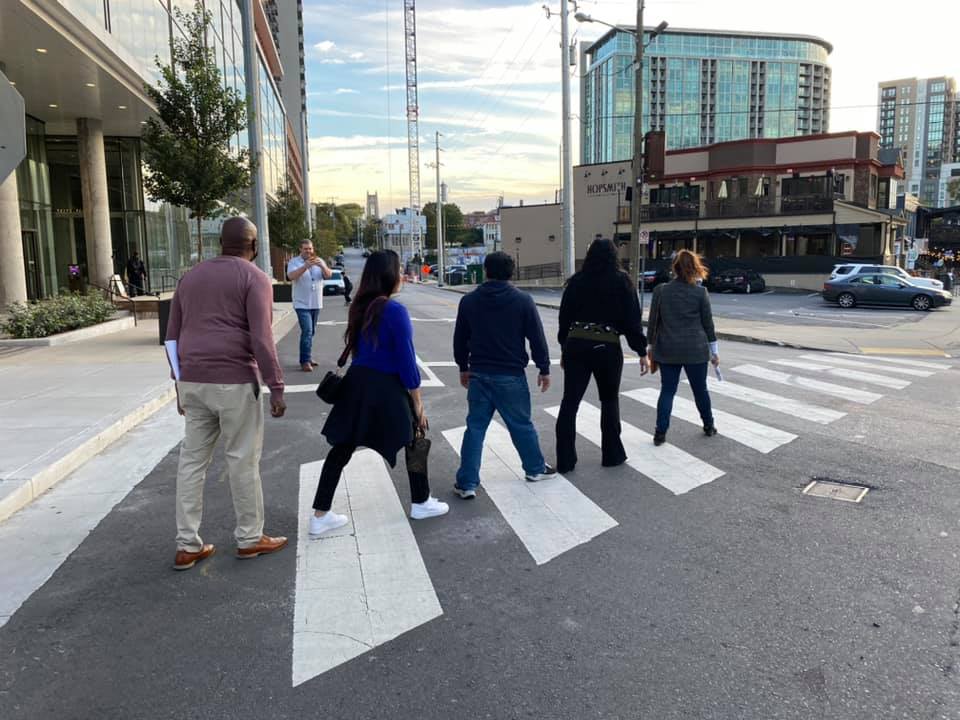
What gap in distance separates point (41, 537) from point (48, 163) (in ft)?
86.5

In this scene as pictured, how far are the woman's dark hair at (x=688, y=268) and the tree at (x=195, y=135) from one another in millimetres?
12142

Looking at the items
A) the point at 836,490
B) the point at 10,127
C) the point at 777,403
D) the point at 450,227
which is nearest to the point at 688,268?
the point at 836,490

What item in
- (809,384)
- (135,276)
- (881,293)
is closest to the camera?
(809,384)

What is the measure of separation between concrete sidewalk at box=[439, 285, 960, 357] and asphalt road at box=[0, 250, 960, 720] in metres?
11.2

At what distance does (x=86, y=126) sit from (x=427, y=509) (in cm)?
2357

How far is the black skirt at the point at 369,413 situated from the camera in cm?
462

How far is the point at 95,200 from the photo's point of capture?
23.6 meters

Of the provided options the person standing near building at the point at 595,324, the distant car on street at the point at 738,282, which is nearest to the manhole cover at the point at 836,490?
the person standing near building at the point at 595,324

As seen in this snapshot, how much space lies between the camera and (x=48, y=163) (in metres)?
26.2

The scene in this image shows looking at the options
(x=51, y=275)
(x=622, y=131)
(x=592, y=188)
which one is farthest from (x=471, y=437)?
(x=622, y=131)

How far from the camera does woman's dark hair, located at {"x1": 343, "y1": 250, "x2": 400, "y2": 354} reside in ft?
15.2

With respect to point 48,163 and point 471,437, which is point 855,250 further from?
point 471,437

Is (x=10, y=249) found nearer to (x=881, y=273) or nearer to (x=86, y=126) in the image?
(x=86, y=126)

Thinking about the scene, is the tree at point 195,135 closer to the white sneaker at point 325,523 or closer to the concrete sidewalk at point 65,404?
the concrete sidewalk at point 65,404
